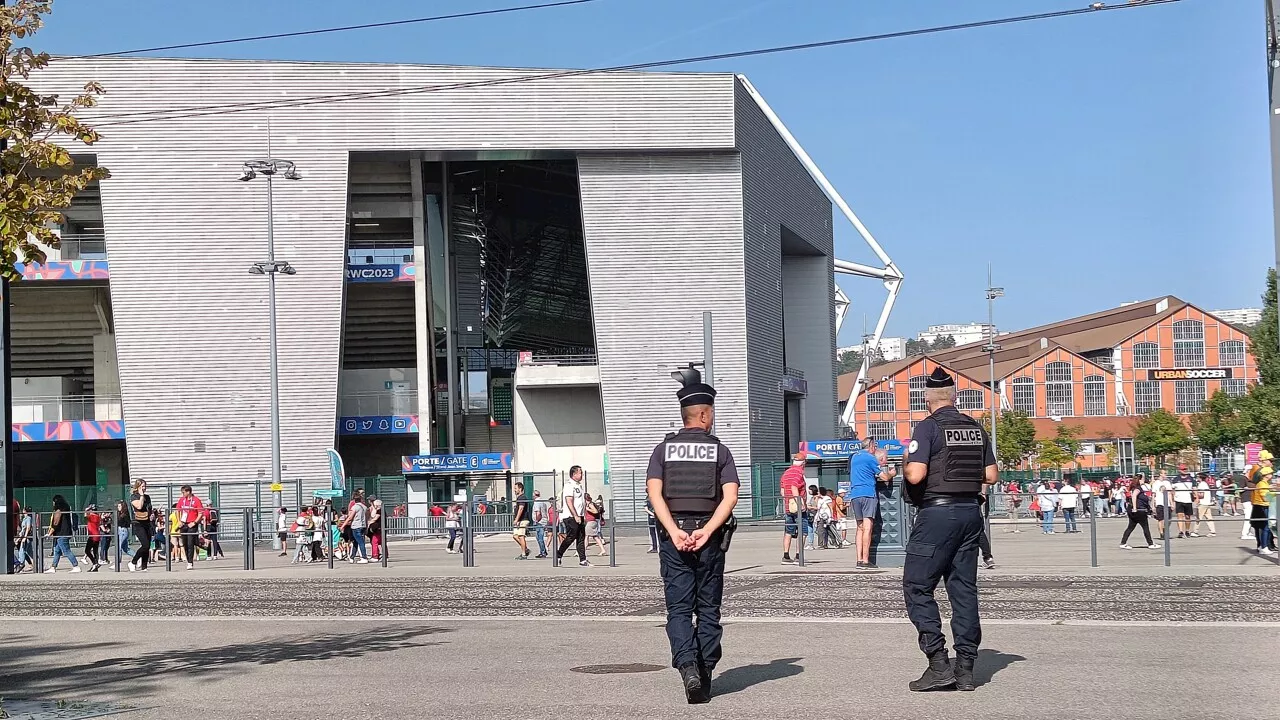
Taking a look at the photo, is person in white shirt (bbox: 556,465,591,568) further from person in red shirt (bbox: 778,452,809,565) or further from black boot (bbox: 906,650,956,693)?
black boot (bbox: 906,650,956,693)

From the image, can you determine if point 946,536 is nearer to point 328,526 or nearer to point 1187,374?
point 328,526

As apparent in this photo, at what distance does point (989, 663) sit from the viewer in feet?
27.9

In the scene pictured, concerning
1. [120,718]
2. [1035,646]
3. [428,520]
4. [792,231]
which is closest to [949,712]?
[1035,646]

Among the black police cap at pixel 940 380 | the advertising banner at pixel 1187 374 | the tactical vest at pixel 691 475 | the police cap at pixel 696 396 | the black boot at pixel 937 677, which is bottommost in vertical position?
the black boot at pixel 937 677

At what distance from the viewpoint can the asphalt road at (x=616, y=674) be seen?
7012 millimetres

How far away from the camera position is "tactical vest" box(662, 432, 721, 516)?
286 inches

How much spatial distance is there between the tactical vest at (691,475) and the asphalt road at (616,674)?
1.07 meters

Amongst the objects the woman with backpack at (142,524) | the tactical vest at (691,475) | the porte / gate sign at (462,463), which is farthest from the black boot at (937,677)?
the porte / gate sign at (462,463)

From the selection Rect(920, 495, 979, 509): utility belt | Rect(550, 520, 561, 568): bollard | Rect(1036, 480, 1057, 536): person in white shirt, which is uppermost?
Rect(920, 495, 979, 509): utility belt

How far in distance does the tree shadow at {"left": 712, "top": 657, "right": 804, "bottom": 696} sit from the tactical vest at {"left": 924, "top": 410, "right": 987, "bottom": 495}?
1.54m

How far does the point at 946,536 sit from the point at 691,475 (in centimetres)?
148

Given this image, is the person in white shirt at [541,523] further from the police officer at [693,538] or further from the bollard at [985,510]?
the police officer at [693,538]

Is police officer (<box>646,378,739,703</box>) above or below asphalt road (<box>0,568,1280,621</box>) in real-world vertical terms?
above

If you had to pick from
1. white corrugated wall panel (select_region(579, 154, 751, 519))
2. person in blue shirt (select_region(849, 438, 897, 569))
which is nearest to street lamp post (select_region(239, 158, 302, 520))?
white corrugated wall panel (select_region(579, 154, 751, 519))
